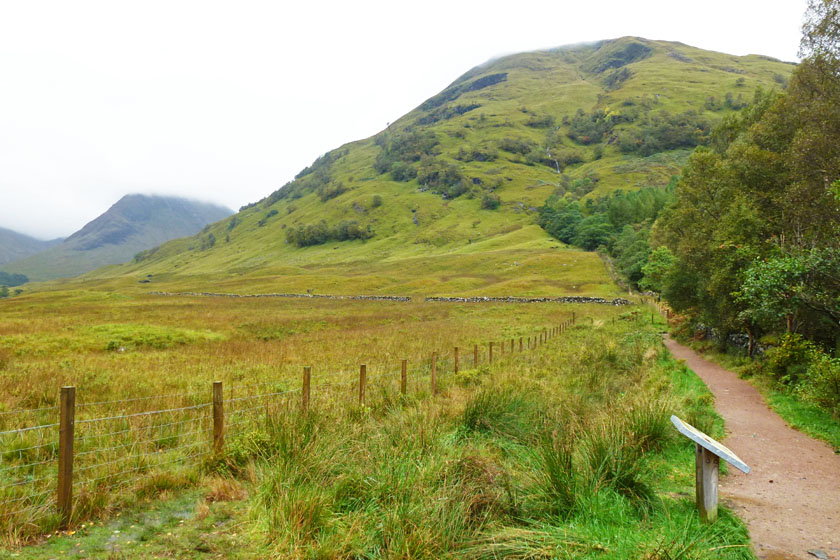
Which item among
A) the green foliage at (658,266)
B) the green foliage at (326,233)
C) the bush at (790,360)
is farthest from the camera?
the green foliage at (326,233)

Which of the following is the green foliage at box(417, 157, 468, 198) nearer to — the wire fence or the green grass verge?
the green grass verge

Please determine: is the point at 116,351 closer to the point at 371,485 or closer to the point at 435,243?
the point at 371,485

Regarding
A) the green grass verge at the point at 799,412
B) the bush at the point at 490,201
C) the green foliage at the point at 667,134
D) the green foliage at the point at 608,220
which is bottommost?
the green grass verge at the point at 799,412

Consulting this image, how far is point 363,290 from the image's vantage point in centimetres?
7775

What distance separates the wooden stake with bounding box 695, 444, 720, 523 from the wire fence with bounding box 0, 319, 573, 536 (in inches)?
222

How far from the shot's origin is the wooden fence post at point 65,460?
195 inches

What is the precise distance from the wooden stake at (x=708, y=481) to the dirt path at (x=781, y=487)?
0.52 m

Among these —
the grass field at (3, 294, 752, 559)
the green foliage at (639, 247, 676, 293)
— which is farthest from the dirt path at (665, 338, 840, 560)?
the green foliage at (639, 247, 676, 293)

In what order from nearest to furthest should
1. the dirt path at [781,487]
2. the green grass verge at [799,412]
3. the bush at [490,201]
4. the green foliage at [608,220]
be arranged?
the dirt path at [781,487]
the green grass verge at [799,412]
the green foliage at [608,220]
the bush at [490,201]

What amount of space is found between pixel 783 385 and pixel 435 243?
123880 mm

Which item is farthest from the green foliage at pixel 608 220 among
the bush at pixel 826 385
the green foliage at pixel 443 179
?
the bush at pixel 826 385

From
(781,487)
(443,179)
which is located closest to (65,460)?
(781,487)

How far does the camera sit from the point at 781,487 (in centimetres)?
675

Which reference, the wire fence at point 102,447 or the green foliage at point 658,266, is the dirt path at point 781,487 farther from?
the green foliage at point 658,266
